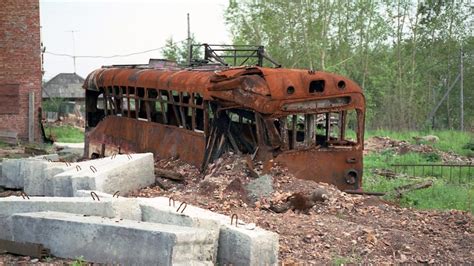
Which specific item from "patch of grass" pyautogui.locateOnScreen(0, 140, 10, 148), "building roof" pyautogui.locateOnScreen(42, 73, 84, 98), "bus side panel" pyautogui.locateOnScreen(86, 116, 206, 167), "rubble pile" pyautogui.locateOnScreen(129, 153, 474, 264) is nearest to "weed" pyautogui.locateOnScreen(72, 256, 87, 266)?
"rubble pile" pyautogui.locateOnScreen(129, 153, 474, 264)

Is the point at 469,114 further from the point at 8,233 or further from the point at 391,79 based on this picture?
the point at 8,233

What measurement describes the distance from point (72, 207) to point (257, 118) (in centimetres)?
451

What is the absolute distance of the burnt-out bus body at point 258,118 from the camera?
12742 mm

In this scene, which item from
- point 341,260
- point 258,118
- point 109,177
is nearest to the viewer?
point 341,260

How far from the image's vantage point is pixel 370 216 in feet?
36.5

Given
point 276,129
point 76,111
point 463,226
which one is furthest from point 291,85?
point 76,111

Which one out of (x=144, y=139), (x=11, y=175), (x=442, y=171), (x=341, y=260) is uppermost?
(x=144, y=139)

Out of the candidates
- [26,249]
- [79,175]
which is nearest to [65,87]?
[79,175]

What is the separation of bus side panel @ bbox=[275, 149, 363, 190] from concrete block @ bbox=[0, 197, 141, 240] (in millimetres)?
4196

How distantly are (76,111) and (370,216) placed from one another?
37327 millimetres

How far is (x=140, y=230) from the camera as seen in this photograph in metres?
7.75

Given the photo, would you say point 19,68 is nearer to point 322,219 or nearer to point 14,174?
point 14,174

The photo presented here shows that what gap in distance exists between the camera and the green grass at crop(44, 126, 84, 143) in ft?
99.2

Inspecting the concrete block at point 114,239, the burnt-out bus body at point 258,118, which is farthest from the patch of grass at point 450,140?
the concrete block at point 114,239
